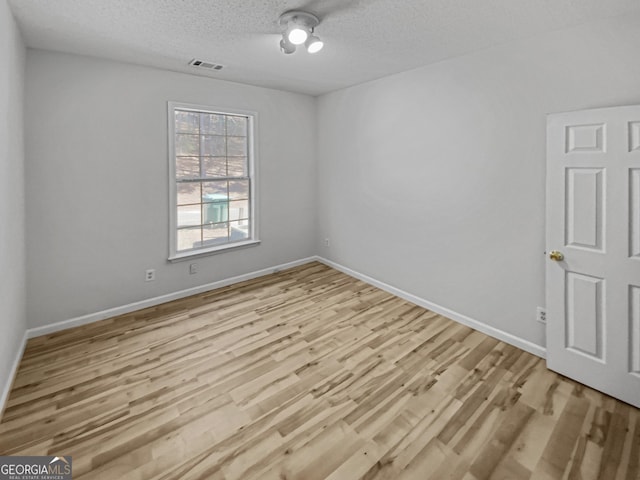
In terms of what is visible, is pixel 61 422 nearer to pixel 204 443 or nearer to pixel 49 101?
pixel 204 443

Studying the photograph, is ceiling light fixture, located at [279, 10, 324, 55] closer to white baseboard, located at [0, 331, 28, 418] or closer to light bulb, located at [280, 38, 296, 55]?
light bulb, located at [280, 38, 296, 55]

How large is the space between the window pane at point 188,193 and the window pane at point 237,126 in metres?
0.85

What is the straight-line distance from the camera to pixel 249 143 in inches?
168

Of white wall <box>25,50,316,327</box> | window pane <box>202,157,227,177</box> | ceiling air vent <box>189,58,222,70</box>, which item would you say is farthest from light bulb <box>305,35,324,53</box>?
window pane <box>202,157,227,177</box>

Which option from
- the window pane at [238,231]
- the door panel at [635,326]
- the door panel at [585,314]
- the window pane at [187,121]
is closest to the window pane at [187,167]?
the window pane at [187,121]

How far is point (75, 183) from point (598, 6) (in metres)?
4.31

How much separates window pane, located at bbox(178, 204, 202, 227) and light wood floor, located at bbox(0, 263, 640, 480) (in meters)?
1.21

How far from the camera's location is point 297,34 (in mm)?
2246

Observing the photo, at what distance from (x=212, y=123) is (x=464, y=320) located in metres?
3.65

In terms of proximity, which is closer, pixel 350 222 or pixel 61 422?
pixel 61 422

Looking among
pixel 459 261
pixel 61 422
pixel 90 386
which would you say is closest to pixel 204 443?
pixel 61 422

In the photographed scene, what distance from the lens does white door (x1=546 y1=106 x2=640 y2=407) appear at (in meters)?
2.06

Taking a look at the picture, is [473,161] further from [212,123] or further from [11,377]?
[11,377]

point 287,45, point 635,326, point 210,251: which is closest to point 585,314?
point 635,326
